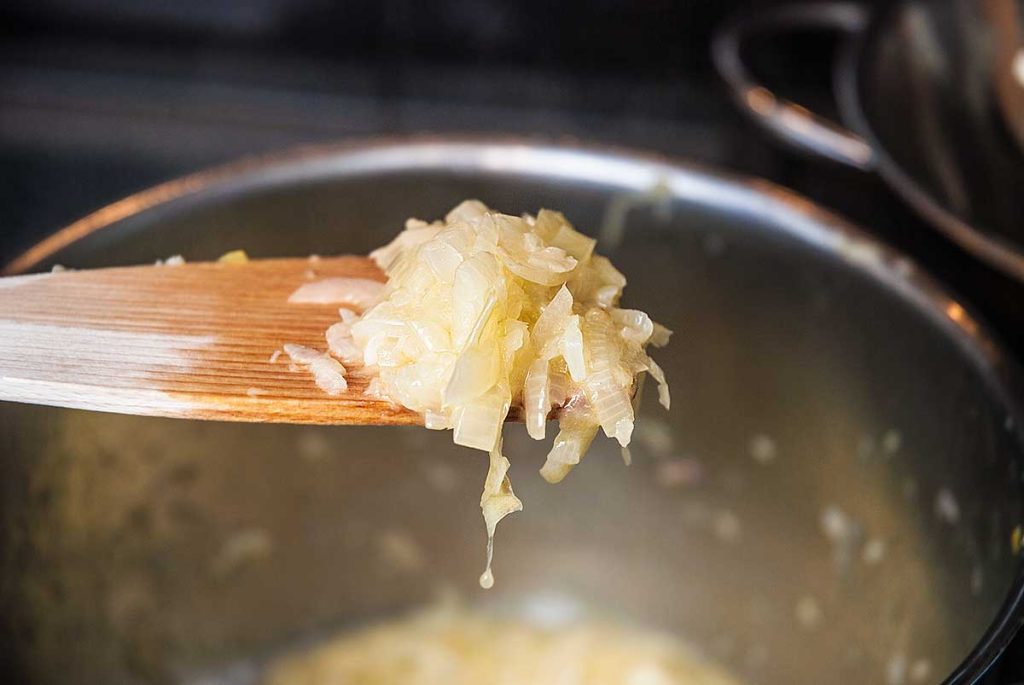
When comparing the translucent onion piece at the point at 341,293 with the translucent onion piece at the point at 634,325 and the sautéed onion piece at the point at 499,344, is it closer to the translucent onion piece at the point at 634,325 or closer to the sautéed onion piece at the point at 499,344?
the sautéed onion piece at the point at 499,344

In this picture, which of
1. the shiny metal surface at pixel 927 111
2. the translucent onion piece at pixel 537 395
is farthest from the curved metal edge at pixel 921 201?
the translucent onion piece at pixel 537 395

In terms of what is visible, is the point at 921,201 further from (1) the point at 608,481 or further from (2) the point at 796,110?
(1) the point at 608,481

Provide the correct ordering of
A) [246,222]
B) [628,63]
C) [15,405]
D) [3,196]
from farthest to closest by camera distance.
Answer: [628,63]
[3,196]
[246,222]
[15,405]

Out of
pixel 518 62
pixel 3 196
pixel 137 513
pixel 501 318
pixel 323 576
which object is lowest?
pixel 323 576

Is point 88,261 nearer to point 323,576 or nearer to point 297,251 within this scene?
point 297,251

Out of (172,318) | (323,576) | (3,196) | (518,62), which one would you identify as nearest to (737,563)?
(323,576)

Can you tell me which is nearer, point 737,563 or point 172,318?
point 172,318

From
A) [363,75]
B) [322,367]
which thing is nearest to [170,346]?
[322,367]
